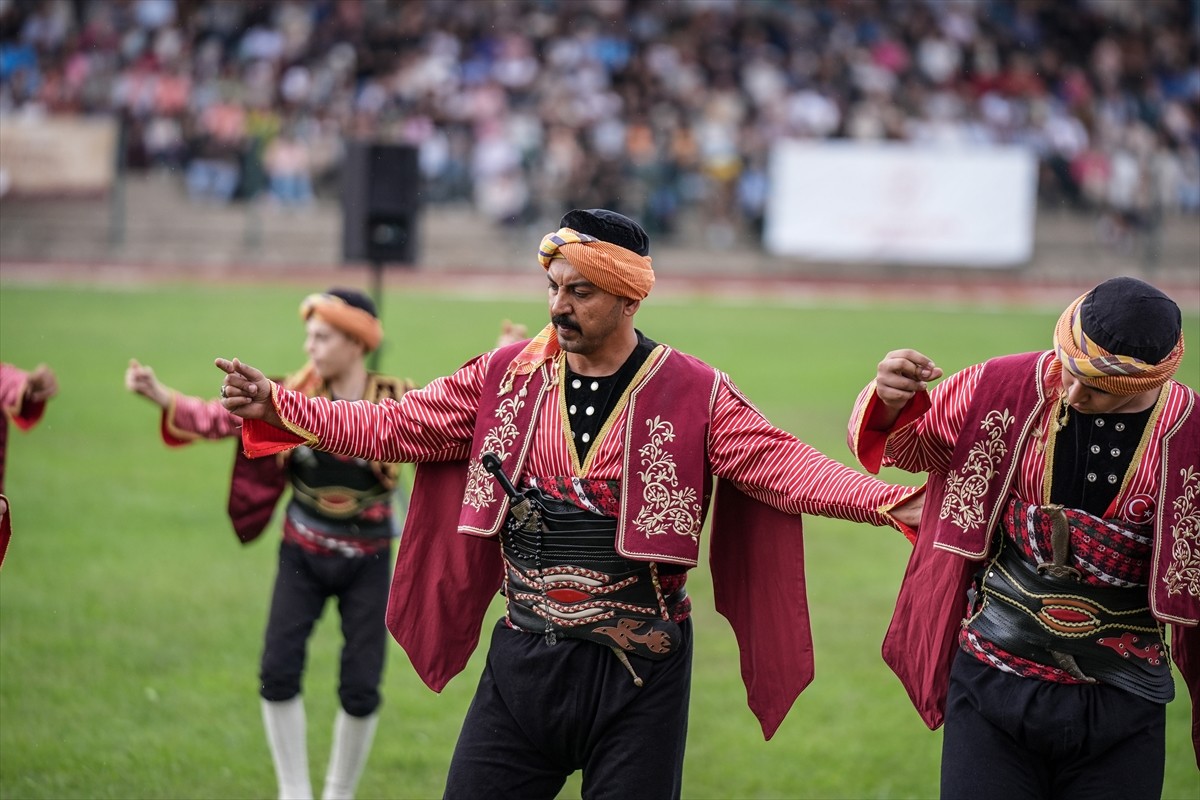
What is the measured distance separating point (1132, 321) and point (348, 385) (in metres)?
3.38

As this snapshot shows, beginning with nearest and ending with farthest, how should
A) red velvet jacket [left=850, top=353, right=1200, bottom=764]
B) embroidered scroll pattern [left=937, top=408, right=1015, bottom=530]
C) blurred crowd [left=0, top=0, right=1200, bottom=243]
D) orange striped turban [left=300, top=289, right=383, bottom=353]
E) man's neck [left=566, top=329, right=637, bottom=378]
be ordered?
red velvet jacket [left=850, top=353, right=1200, bottom=764] < embroidered scroll pattern [left=937, top=408, right=1015, bottom=530] < man's neck [left=566, top=329, right=637, bottom=378] < orange striped turban [left=300, top=289, right=383, bottom=353] < blurred crowd [left=0, top=0, right=1200, bottom=243]

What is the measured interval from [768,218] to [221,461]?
14.0 metres

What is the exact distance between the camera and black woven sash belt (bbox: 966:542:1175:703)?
3914 millimetres

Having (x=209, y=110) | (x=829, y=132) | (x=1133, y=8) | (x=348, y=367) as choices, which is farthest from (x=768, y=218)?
(x=348, y=367)

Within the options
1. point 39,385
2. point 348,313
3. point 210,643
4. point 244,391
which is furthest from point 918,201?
point 244,391

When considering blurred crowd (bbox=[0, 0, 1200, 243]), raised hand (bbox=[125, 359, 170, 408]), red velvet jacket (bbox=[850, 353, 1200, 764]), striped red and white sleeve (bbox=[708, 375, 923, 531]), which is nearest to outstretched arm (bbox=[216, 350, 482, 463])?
striped red and white sleeve (bbox=[708, 375, 923, 531])

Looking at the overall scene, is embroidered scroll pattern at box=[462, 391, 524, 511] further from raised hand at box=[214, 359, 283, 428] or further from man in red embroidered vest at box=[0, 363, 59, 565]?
man in red embroidered vest at box=[0, 363, 59, 565]

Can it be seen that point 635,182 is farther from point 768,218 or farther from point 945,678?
point 945,678

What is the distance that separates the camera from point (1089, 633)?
3.92 m

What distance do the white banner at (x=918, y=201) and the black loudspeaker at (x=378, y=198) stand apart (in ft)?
50.2

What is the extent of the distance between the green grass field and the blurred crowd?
902 cm

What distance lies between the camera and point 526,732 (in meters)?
4.09

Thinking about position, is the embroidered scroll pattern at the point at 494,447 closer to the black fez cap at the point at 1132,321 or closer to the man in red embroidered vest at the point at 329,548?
the black fez cap at the point at 1132,321

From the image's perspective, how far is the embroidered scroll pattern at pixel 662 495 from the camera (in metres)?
4.07
